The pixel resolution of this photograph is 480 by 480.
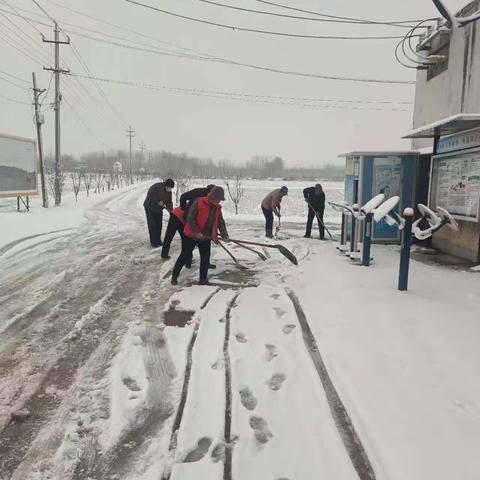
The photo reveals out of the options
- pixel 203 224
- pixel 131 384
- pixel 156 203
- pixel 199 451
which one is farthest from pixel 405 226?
pixel 156 203

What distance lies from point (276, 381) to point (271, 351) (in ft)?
1.78

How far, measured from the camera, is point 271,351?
375cm

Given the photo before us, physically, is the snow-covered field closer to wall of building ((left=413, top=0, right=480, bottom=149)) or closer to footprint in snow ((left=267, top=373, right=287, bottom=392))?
footprint in snow ((left=267, top=373, right=287, bottom=392))

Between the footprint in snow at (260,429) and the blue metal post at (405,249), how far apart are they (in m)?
3.59

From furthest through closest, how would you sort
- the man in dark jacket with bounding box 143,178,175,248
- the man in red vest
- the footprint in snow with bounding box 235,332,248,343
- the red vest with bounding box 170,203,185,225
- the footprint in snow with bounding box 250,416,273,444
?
1. the man in dark jacket with bounding box 143,178,175,248
2. the red vest with bounding box 170,203,185,225
3. the man in red vest
4. the footprint in snow with bounding box 235,332,248,343
5. the footprint in snow with bounding box 250,416,273,444

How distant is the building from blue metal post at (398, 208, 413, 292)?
8.07 ft

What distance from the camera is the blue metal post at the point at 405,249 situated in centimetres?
551

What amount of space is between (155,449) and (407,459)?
4.64 ft

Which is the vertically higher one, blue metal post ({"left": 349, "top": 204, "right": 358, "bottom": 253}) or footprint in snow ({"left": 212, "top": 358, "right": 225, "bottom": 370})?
blue metal post ({"left": 349, "top": 204, "right": 358, "bottom": 253})

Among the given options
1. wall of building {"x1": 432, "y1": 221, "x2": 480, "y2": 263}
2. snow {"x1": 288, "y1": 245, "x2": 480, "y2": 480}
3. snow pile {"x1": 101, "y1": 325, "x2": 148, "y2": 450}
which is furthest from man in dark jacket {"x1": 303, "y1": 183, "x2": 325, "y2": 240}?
snow pile {"x1": 101, "y1": 325, "x2": 148, "y2": 450}

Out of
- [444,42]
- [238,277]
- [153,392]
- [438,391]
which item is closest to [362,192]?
[238,277]

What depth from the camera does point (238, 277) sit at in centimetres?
658

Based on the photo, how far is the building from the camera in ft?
25.0

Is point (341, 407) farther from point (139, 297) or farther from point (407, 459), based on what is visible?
point (139, 297)
